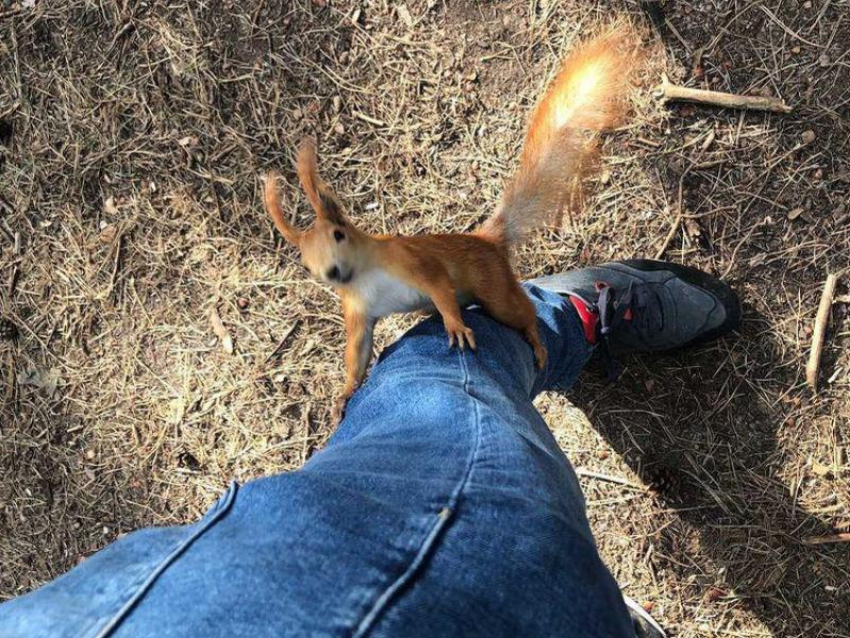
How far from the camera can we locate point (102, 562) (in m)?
0.67

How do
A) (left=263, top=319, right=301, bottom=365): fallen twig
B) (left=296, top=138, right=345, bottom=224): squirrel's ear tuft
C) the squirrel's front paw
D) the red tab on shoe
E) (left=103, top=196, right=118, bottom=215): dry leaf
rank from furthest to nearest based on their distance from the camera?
(left=103, top=196, right=118, bottom=215): dry leaf, (left=263, top=319, right=301, bottom=365): fallen twig, the red tab on shoe, the squirrel's front paw, (left=296, top=138, right=345, bottom=224): squirrel's ear tuft

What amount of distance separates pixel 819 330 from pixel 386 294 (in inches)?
43.8

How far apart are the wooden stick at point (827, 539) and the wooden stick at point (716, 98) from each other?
1.09m

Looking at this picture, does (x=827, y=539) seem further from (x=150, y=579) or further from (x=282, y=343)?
(x=150, y=579)

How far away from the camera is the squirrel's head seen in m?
1.40

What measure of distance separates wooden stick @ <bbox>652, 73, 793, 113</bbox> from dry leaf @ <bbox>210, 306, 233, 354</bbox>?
4.71 ft

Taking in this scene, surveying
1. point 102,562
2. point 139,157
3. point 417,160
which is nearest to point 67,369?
point 139,157

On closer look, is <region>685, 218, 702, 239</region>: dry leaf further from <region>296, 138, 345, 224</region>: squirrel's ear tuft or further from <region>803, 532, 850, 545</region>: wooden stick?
<region>296, 138, 345, 224</region>: squirrel's ear tuft

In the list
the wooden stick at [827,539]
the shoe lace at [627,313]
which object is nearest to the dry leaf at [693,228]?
the shoe lace at [627,313]

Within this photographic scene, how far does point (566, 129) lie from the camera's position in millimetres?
1595

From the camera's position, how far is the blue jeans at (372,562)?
0.59 meters

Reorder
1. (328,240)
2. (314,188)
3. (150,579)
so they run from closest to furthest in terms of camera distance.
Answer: (150,579) → (314,188) → (328,240)

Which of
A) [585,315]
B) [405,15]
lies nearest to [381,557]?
[585,315]

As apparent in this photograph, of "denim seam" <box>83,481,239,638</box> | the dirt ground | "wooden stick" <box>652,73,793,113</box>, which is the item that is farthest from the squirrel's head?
"wooden stick" <box>652,73,793,113</box>
